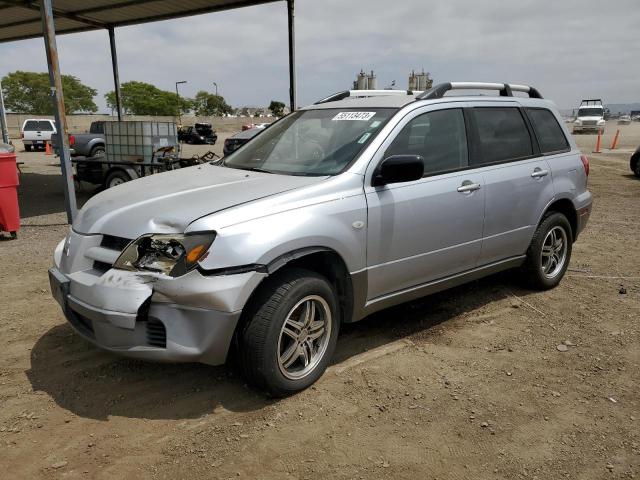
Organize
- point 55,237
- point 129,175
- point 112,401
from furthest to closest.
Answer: point 129,175, point 55,237, point 112,401

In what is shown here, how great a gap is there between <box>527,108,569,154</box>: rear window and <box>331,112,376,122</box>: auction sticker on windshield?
189cm

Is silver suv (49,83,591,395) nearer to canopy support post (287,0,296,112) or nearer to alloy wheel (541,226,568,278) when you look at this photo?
alloy wheel (541,226,568,278)

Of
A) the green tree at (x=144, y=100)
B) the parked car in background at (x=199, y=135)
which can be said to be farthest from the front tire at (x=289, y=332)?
the green tree at (x=144, y=100)

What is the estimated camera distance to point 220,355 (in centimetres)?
282

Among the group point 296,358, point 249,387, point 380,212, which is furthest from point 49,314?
point 380,212

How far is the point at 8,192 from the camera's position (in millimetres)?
6965

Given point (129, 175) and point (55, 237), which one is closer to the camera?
point (55, 237)

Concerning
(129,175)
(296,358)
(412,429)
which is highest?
(129,175)

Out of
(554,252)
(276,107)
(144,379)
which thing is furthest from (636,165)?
(276,107)

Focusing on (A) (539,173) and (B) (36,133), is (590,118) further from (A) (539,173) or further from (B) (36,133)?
(A) (539,173)

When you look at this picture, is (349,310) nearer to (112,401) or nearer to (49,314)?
(112,401)

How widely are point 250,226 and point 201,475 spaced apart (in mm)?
1272

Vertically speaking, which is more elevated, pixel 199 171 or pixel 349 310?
pixel 199 171

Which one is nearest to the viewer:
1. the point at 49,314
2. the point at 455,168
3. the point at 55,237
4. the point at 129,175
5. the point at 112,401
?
the point at 112,401
